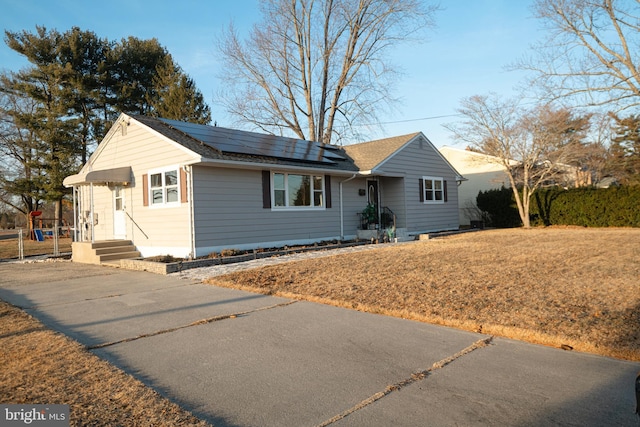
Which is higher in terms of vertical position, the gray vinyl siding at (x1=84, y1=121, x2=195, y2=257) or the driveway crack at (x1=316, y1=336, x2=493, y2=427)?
the gray vinyl siding at (x1=84, y1=121, x2=195, y2=257)

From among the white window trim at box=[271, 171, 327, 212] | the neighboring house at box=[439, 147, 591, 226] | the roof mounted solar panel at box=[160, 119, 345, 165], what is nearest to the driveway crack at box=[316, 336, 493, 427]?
the roof mounted solar panel at box=[160, 119, 345, 165]

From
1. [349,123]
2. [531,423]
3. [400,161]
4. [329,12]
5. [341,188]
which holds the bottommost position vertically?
[531,423]

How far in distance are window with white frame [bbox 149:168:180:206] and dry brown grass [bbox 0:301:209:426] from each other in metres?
8.18

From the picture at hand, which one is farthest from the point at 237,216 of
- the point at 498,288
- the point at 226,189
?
the point at 498,288

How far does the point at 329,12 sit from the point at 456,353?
2751 cm

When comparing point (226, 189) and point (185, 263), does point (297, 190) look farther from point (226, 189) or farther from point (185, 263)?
point (185, 263)

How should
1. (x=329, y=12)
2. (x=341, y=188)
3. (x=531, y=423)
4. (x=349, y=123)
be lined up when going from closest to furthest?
1. (x=531, y=423)
2. (x=341, y=188)
3. (x=329, y=12)
4. (x=349, y=123)

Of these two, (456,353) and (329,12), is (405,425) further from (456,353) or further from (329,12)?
(329,12)

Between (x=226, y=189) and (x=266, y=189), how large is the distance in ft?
4.76

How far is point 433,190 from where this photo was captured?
19922 mm

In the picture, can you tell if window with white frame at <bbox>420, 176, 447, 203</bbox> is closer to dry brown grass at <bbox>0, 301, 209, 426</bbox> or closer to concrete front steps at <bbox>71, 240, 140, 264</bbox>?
concrete front steps at <bbox>71, 240, 140, 264</bbox>

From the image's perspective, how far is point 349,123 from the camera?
29.4 metres

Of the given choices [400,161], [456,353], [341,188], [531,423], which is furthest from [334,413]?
[400,161]

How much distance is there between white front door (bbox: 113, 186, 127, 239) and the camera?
48.8 feet
